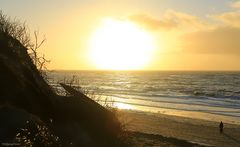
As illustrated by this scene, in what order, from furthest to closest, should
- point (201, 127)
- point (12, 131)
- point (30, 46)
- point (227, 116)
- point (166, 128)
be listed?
point (227, 116) < point (201, 127) < point (166, 128) < point (30, 46) < point (12, 131)

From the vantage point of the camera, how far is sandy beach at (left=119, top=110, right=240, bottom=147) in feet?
80.5

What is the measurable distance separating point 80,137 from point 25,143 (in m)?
3.97

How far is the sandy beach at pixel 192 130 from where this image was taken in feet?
80.5

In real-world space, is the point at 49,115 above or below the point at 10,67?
below

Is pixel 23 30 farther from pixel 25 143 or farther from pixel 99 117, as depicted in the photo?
pixel 25 143

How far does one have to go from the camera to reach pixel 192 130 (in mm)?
28703

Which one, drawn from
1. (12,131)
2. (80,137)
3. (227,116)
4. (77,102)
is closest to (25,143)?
(12,131)

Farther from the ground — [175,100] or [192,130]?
[192,130]

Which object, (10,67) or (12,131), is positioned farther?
(10,67)

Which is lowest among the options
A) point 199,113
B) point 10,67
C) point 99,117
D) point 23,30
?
point 199,113

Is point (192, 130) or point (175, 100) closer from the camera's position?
point (192, 130)

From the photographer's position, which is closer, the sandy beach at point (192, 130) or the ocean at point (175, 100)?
the sandy beach at point (192, 130)

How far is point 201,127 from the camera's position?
30.7 metres

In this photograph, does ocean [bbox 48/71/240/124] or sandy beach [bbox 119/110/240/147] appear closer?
sandy beach [bbox 119/110/240/147]
